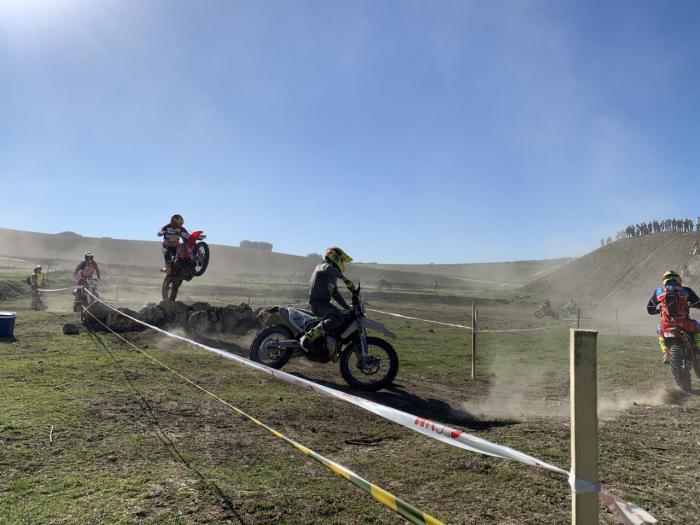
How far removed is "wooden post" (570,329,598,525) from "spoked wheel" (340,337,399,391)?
215 inches

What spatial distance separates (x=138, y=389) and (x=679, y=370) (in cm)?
817

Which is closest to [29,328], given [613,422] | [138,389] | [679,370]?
[138,389]

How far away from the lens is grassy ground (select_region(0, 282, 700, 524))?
10.9 ft

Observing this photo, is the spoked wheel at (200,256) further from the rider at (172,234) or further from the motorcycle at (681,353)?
the motorcycle at (681,353)

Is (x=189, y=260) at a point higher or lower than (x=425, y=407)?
higher

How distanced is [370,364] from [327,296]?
4.08ft

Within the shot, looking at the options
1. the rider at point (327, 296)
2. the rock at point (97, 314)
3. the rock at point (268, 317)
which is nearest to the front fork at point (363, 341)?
the rider at point (327, 296)

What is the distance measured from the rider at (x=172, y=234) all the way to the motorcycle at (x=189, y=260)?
0.11 metres

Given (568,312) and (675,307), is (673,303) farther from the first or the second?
(568,312)

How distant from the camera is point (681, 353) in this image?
7.97m

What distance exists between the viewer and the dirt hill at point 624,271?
41.3 meters

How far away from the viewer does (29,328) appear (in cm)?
1113

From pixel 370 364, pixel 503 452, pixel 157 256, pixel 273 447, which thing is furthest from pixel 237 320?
pixel 157 256

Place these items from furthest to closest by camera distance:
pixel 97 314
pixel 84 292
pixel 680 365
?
pixel 84 292, pixel 97 314, pixel 680 365
